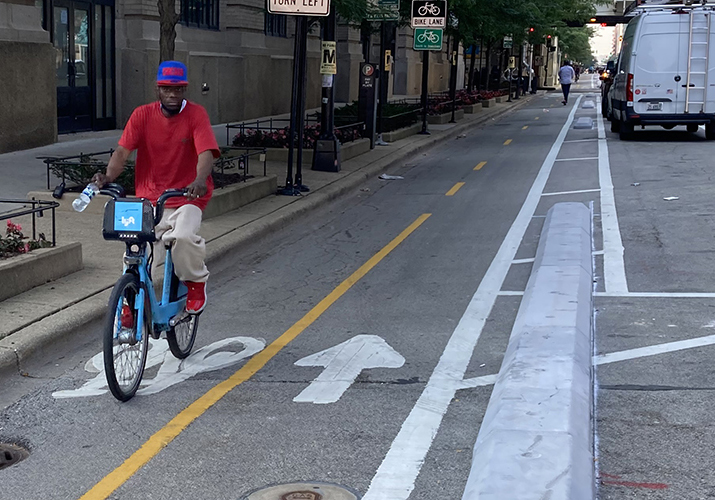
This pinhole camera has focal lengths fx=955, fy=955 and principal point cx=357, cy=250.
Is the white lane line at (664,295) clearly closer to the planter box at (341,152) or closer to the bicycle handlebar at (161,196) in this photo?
the bicycle handlebar at (161,196)

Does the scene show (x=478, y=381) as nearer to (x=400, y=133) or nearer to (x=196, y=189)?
(x=196, y=189)

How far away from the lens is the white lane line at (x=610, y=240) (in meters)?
8.78

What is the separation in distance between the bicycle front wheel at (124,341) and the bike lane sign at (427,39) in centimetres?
2117

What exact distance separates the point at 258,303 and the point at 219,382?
2.21 m

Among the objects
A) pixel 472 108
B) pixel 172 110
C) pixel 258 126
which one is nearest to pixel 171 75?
pixel 172 110

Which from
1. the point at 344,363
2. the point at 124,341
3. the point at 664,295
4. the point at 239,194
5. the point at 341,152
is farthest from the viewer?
the point at 341,152

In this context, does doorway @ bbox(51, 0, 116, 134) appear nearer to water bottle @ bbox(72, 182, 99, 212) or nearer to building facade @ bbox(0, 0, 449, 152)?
building facade @ bbox(0, 0, 449, 152)

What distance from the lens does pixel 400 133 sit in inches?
979

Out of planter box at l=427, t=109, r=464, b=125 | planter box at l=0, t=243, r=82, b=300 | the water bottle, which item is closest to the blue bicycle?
the water bottle

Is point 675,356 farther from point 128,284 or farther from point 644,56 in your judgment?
point 644,56

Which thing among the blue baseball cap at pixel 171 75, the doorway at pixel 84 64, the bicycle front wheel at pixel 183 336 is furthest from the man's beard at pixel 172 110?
the doorway at pixel 84 64

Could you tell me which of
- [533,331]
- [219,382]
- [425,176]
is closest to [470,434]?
[533,331]

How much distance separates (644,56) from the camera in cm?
2291

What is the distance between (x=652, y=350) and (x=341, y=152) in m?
13.0
